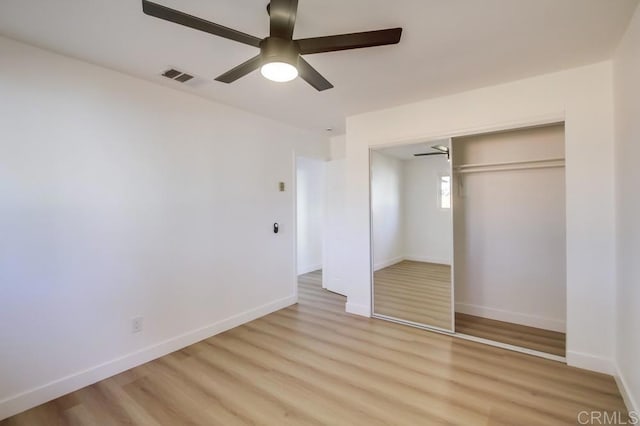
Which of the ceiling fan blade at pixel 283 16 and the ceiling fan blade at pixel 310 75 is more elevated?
the ceiling fan blade at pixel 283 16

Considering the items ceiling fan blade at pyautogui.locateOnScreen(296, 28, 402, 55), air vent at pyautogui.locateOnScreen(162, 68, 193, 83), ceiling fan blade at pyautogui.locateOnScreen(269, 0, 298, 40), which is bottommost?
ceiling fan blade at pyautogui.locateOnScreen(296, 28, 402, 55)

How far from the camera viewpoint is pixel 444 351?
2.79m

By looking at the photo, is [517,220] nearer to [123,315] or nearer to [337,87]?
[337,87]

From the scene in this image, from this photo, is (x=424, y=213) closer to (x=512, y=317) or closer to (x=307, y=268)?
(x=512, y=317)

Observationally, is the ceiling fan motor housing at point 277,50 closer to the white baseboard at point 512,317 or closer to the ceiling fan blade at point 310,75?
the ceiling fan blade at point 310,75

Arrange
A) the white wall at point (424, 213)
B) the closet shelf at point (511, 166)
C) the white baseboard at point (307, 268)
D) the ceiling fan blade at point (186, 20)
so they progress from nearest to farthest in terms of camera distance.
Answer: the ceiling fan blade at point (186, 20), the closet shelf at point (511, 166), the white wall at point (424, 213), the white baseboard at point (307, 268)

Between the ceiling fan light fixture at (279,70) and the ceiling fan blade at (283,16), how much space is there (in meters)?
0.13

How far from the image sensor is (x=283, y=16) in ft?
4.79

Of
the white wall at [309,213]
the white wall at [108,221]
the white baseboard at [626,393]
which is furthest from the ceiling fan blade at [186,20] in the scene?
the white wall at [309,213]

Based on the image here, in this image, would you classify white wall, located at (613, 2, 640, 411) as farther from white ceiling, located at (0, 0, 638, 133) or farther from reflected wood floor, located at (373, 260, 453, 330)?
reflected wood floor, located at (373, 260, 453, 330)

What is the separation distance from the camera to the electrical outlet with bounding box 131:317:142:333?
8.57 feet

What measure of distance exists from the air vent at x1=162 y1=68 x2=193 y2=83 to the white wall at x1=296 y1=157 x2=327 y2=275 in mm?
3481

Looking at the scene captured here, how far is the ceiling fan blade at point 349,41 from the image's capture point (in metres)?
1.51

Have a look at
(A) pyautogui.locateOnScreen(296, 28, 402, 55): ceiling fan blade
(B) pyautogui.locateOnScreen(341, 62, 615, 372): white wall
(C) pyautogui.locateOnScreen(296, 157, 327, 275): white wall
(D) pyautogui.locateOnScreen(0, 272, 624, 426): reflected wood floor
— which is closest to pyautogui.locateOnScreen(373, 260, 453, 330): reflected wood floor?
(D) pyautogui.locateOnScreen(0, 272, 624, 426): reflected wood floor
